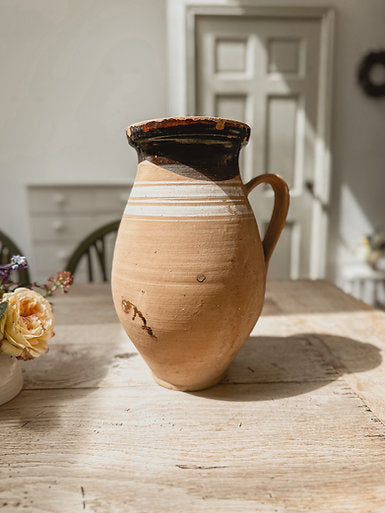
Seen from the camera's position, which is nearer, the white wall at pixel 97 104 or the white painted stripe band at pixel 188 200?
the white painted stripe band at pixel 188 200

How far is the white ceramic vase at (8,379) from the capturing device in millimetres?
524

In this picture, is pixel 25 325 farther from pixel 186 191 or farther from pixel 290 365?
pixel 290 365

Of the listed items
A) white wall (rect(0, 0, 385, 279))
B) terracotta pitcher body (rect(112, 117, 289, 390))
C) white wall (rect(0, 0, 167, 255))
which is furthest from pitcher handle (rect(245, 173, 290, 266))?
white wall (rect(0, 0, 167, 255))

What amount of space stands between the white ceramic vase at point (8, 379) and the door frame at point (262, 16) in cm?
224

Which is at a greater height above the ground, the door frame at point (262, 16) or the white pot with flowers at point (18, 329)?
the door frame at point (262, 16)

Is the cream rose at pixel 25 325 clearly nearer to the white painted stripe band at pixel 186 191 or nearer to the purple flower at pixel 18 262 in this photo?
the purple flower at pixel 18 262

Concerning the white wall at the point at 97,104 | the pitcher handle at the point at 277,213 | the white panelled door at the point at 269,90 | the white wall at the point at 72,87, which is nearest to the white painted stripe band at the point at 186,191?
the pitcher handle at the point at 277,213

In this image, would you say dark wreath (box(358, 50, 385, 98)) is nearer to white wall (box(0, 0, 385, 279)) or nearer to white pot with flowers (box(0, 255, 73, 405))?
white wall (box(0, 0, 385, 279))

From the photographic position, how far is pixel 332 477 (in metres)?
0.38

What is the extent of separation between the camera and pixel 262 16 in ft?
7.98

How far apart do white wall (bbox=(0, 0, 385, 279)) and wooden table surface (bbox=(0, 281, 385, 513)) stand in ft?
7.69

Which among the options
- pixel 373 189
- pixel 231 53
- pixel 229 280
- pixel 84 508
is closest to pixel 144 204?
pixel 229 280

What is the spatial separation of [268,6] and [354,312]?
230 centimetres

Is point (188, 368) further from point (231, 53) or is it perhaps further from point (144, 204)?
point (231, 53)
